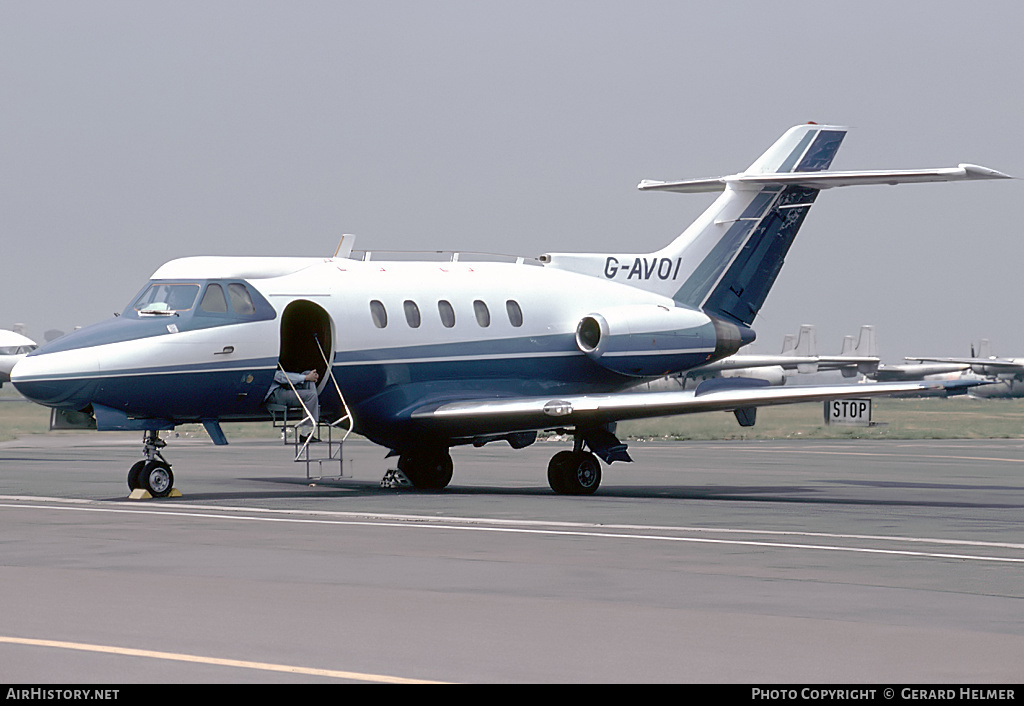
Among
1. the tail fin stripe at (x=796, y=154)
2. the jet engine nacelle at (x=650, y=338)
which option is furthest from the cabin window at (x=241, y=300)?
the tail fin stripe at (x=796, y=154)

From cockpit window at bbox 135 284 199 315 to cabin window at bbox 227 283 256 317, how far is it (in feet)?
1.73

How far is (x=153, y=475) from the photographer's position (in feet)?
70.9

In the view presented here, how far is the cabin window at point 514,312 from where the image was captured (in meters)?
25.6

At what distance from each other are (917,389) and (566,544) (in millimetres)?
8402

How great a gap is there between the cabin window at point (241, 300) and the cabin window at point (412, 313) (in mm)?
2689

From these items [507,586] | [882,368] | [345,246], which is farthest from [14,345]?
[882,368]

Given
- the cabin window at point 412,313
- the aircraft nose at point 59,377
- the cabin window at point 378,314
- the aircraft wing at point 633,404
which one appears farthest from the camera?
the cabin window at point 412,313

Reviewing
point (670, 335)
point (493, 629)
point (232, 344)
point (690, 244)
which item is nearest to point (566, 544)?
point (493, 629)

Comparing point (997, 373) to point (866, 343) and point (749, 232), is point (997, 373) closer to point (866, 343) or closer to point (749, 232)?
point (866, 343)

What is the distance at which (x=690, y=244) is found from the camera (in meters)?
28.2

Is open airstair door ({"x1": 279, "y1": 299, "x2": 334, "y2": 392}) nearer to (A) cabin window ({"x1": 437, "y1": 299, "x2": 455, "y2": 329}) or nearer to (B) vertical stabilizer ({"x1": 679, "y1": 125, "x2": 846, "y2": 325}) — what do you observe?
(A) cabin window ({"x1": 437, "y1": 299, "x2": 455, "y2": 329})

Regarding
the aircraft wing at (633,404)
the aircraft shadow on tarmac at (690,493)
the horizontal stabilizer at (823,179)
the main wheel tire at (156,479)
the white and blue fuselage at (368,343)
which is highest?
the horizontal stabilizer at (823,179)

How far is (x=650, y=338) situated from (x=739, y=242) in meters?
3.21

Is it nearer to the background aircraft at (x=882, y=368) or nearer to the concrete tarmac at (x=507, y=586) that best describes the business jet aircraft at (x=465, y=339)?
the concrete tarmac at (x=507, y=586)
